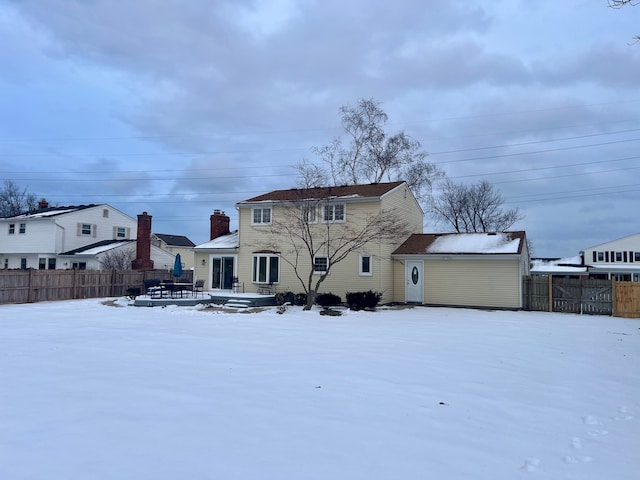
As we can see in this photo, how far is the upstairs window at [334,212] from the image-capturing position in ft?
78.5

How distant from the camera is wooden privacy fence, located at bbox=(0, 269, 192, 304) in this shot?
73.4ft

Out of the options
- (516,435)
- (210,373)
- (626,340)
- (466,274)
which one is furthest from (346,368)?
(466,274)

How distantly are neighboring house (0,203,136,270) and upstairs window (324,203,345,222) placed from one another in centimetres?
2311

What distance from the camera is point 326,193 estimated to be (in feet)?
78.4

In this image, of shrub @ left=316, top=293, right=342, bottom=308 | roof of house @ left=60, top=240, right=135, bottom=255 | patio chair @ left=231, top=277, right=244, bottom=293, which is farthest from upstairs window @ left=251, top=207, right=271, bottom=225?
roof of house @ left=60, top=240, right=135, bottom=255

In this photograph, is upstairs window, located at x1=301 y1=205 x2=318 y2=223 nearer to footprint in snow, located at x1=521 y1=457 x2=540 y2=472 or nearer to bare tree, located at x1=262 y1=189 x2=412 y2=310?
bare tree, located at x1=262 y1=189 x2=412 y2=310

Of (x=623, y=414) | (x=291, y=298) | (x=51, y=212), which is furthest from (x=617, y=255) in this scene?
(x=51, y=212)

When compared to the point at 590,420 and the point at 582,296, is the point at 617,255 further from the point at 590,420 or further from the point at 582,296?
the point at 590,420

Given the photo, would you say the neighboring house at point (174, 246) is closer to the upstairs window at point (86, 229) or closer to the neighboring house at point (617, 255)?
the upstairs window at point (86, 229)

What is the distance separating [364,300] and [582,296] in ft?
31.2

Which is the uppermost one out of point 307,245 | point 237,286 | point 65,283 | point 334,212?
point 334,212

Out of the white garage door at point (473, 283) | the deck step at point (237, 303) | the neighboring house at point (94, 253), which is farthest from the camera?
the neighboring house at point (94, 253)

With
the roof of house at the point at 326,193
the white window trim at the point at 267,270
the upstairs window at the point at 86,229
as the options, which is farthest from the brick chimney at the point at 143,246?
the upstairs window at the point at 86,229

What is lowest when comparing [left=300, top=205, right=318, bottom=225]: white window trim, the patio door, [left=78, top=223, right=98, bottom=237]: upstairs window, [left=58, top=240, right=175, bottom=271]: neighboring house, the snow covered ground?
the snow covered ground
